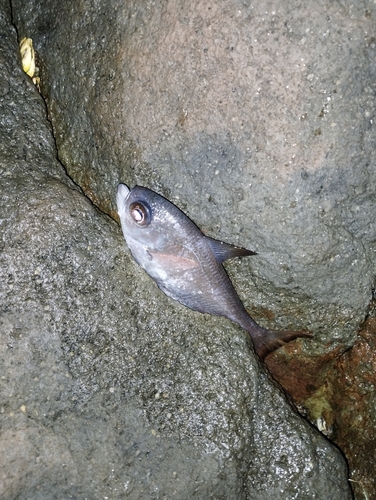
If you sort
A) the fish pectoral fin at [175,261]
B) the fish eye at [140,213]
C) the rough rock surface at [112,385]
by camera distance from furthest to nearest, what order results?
1. the fish pectoral fin at [175,261]
2. the fish eye at [140,213]
3. the rough rock surface at [112,385]

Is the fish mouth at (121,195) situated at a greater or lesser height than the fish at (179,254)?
greater

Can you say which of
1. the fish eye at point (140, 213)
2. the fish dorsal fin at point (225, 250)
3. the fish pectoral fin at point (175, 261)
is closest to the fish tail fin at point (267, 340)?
the fish dorsal fin at point (225, 250)

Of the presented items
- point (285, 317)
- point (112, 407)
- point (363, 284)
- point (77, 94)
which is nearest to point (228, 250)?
point (285, 317)

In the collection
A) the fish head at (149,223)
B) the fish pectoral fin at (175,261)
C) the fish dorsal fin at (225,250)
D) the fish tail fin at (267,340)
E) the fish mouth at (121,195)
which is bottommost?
the fish tail fin at (267,340)

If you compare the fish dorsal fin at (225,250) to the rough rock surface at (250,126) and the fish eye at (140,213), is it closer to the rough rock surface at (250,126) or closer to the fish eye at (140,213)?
the rough rock surface at (250,126)

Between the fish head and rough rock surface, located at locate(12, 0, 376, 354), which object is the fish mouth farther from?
rough rock surface, located at locate(12, 0, 376, 354)

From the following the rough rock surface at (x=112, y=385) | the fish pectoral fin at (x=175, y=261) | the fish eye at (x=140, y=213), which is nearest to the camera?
A: the rough rock surface at (x=112, y=385)

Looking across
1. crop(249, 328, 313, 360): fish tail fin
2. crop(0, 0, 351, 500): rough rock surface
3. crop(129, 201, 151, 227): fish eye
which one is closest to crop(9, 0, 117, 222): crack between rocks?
crop(0, 0, 351, 500): rough rock surface
